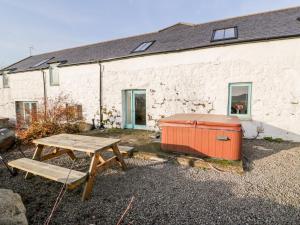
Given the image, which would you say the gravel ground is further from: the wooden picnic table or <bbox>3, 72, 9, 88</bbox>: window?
<bbox>3, 72, 9, 88</bbox>: window

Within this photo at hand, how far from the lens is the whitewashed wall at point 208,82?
6.49 m

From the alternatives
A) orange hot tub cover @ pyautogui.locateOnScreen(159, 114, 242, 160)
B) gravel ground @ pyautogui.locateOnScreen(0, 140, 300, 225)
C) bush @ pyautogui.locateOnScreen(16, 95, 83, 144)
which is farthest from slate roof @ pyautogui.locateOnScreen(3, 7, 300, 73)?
gravel ground @ pyautogui.locateOnScreen(0, 140, 300, 225)

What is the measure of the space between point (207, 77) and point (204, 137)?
12.0 ft

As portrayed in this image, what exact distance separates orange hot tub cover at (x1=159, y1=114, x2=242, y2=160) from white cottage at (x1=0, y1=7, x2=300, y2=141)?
293 cm

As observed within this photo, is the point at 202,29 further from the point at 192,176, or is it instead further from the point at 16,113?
the point at 16,113

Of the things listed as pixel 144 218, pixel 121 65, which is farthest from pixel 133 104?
pixel 144 218

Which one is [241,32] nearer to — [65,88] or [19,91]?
[65,88]

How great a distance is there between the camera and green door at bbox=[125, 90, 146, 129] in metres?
9.05

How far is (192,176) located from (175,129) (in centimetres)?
143

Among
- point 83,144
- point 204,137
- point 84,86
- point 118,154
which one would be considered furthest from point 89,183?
point 84,86

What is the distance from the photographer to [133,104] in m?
9.32

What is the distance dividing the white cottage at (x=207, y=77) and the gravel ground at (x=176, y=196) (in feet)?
9.60

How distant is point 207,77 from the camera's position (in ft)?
24.6

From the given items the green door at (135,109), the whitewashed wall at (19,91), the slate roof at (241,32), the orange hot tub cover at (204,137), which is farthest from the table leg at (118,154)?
the whitewashed wall at (19,91)
